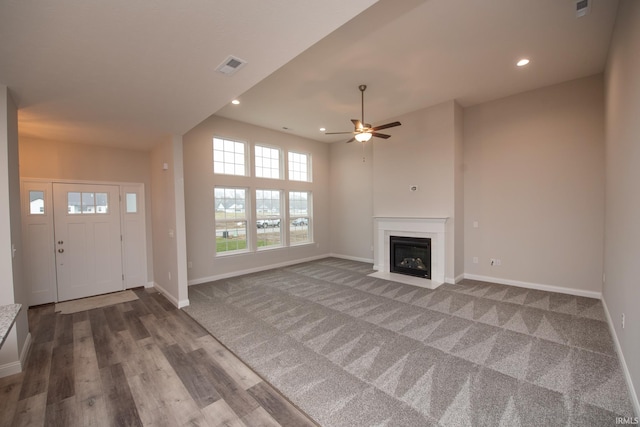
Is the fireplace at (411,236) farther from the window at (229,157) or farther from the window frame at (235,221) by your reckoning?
the window at (229,157)

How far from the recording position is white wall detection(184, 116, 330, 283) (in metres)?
5.08

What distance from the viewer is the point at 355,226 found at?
7.13 metres

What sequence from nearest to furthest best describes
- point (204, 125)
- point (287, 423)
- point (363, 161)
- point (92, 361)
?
point (287, 423)
point (92, 361)
point (204, 125)
point (363, 161)

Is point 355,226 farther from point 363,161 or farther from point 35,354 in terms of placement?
point 35,354

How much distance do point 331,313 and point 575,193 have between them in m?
4.20

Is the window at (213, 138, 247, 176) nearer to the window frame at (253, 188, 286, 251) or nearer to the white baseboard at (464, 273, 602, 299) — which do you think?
the window frame at (253, 188, 286, 251)

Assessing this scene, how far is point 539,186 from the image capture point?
4.32 meters

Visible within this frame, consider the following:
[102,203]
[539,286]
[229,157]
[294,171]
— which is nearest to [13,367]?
[102,203]

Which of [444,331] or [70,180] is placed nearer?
[444,331]

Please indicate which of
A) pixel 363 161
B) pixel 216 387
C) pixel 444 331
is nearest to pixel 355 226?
pixel 363 161

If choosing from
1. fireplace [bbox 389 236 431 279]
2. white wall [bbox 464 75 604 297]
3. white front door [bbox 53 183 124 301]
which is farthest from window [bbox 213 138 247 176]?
white wall [bbox 464 75 604 297]

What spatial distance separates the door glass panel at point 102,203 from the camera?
4750mm

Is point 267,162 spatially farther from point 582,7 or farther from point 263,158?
point 582,7

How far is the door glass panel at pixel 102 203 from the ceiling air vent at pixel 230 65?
13.3 ft
